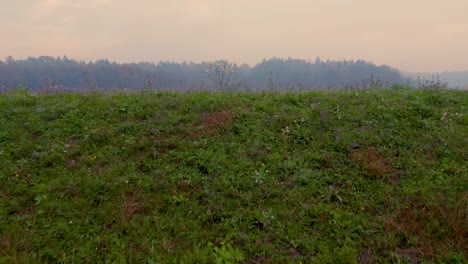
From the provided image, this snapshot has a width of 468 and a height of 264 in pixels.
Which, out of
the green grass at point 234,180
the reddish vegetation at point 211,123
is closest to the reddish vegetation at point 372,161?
the green grass at point 234,180

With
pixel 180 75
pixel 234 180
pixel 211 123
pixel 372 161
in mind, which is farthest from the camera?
pixel 180 75

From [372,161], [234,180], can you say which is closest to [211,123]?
[234,180]

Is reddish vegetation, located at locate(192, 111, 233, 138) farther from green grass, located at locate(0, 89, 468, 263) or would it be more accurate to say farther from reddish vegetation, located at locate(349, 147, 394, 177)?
reddish vegetation, located at locate(349, 147, 394, 177)

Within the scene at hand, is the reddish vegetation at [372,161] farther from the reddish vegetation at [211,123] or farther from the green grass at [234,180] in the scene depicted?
the reddish vegetation at [211,123]

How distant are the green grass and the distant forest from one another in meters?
2.94

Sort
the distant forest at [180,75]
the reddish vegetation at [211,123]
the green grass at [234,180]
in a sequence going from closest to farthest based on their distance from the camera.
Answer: the green grass at [234,180]
the reddish vegetation at [211,123]
the distant forest at [180,75]

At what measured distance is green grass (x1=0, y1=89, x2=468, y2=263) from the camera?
4629 mm

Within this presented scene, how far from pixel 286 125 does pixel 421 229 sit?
386 centimetres

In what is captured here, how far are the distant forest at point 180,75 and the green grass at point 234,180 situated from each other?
294 cm

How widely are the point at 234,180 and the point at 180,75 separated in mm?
56225

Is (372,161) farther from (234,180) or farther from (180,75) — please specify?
(180,75)

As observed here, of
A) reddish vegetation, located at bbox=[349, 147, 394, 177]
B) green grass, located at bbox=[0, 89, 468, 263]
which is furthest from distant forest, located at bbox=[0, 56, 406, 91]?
reddish vegetation, located at bbox=[349, 147, 394, 177]

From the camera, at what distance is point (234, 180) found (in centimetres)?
609

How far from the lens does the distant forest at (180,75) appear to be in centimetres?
1199
